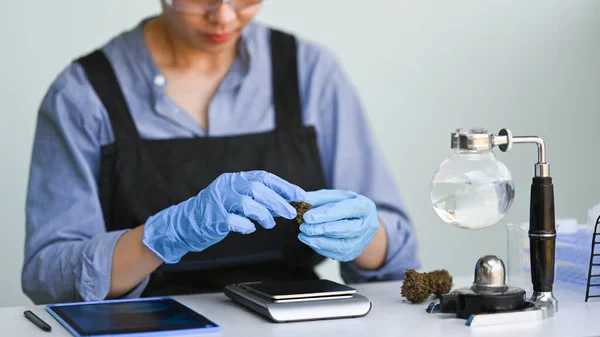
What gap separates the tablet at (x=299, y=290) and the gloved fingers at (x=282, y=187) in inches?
6.9

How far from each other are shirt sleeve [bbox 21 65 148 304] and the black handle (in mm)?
920

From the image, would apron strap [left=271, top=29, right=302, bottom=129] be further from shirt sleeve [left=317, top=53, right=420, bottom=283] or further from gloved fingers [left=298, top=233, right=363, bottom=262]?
gloved fingers [left=298, top=233, right=363, bottom=262]

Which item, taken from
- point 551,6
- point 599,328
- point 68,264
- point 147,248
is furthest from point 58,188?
point 551,6

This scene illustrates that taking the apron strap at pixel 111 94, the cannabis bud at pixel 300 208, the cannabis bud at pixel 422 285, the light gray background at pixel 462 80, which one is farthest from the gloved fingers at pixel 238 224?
the light gray background at pixel 462 80

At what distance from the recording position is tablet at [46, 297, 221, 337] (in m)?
Result: 1.38

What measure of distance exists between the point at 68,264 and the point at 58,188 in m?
0.26

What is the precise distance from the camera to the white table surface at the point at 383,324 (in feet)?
4.56

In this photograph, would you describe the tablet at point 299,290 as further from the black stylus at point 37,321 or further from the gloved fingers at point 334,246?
the black stylus at point 37,321

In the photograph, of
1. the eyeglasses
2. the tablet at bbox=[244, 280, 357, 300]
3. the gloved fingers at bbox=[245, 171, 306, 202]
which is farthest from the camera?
A: the eyeglasses

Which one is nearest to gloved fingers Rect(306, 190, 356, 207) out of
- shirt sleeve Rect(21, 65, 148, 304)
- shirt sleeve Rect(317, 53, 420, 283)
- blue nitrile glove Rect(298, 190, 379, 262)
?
blue nitrile glove Rect(298, 190, 379, 262)

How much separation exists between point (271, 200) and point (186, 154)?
69cm

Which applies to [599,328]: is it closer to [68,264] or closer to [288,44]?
[68,264]

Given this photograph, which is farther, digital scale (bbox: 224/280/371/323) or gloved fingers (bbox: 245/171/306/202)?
gloved fingers (bbox: 245/171/306/202)

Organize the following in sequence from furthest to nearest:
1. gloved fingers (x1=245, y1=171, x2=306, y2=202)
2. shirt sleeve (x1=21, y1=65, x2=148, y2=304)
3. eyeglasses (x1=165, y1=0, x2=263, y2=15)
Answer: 1. eyeglasses (x1=165, y1=0, x2=263, y2=15)
2. shirt sleeve (x1=21, y1=65, x2=148, y2=304)
3. gloved fingers (x1=245, y1=171, x2=306, y2=202)
